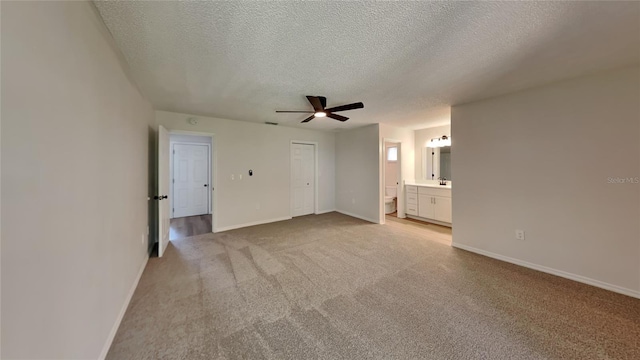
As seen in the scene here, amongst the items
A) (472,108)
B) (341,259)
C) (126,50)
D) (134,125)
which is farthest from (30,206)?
(472,108)

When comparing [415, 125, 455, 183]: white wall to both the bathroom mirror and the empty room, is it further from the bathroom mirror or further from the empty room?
the empty room

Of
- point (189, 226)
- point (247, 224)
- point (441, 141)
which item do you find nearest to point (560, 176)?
point (441, 141)

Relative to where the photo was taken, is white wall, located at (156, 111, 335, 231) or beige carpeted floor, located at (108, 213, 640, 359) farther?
white wall, located at (156, 111, 335, 231)

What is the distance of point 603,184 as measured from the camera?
230 cm

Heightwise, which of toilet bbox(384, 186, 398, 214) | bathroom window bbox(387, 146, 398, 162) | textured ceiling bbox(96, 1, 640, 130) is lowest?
toilet bbox(384, 186, 398, 214)

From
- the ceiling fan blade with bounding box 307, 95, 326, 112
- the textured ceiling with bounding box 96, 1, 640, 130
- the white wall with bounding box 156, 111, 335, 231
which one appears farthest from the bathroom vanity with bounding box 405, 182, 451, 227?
the ceiling fan blade with bounding box 307, 95, 326, 112

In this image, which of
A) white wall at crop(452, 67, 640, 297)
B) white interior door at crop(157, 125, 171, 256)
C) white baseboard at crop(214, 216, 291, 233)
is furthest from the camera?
white baseboard at crop(214, 216, 291, 233)

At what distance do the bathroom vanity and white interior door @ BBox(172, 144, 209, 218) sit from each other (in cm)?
536

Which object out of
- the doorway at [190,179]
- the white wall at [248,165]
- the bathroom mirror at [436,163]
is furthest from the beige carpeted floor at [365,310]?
the doorway at [190,179]

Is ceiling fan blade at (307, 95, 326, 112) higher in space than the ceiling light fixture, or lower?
higher

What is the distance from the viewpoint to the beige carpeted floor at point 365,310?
5.08 ft

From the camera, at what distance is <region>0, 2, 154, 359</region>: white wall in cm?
77

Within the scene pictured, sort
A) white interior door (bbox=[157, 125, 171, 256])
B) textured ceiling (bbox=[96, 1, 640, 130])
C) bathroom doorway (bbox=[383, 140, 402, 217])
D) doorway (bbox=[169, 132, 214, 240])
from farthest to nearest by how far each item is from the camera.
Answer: bathroom doorway (bbox=[383, 140, 402, 217]), doorway (bbox=[169, 132, 214, 240]), white interior door (bbox=[157, 125, 171, 256]), textured ceiling (bbox=[96, 1, 640, 130])

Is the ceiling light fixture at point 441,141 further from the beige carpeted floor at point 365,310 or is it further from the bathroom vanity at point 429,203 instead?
the beige carpeted floor at point 365,310
